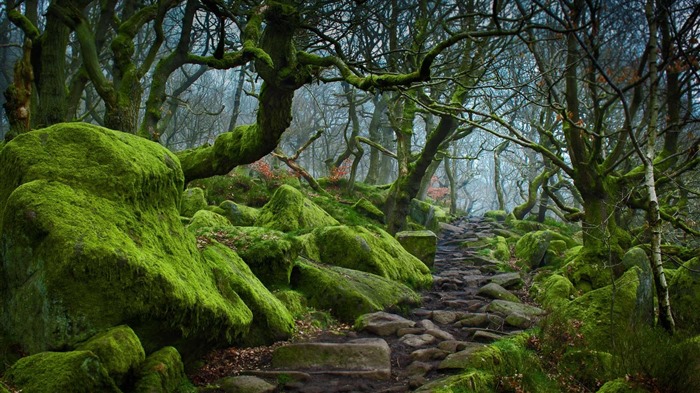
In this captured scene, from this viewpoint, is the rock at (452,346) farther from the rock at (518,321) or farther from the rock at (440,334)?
the rock at (518,321)

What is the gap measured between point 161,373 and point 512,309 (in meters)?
5.50

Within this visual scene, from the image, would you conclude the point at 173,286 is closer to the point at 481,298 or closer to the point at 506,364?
the point at 506,364

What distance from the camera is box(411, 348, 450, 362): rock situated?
5236mm

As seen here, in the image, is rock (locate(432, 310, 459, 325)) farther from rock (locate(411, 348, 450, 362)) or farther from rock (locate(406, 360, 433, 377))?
rock (locate(406, 360, 433, 377))

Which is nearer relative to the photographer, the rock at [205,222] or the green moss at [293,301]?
→ the green moss at [293,301]

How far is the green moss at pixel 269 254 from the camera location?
6.69 m

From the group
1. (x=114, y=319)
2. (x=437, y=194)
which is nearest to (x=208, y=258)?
(x=114, y=319)

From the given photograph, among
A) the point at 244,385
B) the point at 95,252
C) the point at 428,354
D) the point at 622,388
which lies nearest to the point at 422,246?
the point at 428,354

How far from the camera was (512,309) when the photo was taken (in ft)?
24.0

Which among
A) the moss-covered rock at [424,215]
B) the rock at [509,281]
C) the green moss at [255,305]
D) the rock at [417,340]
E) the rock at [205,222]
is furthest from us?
the moss-covered rock at [424,215]

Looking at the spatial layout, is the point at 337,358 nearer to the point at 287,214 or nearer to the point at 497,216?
the point at 287,214

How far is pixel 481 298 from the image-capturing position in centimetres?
866

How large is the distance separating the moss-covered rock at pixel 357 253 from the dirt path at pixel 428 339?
→ 27.4 inches

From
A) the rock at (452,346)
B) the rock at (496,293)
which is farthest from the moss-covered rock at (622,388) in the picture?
the rock at (496,293)
